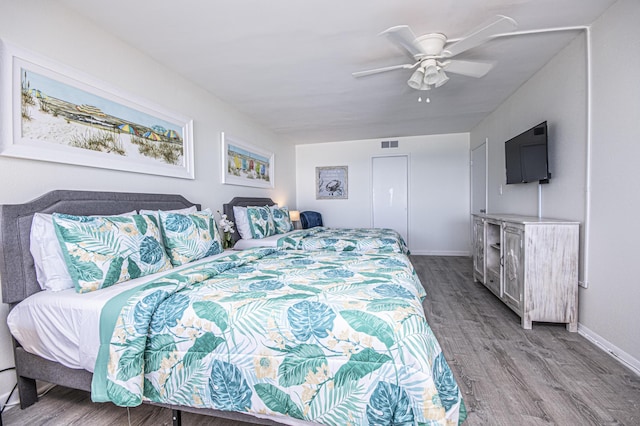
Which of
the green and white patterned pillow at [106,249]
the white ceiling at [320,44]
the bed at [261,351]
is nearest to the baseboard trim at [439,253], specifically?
the white ceiling at [320,44]

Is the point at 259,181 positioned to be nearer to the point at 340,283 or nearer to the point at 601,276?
the point at 340,283

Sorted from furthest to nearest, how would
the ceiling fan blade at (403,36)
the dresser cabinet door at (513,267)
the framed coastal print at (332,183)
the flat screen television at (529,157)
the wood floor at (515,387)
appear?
the framed coastal print at (332,183) → the flat screen television at (529,157) → the dresser cabinet door at (513,267) → the ceiling fan blade at (403,36) → the wood floor at (515,387)

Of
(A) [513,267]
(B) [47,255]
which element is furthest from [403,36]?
(B) [47,255]

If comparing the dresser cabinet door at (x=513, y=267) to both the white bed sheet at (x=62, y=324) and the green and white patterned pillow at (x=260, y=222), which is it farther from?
the white bed sheet at (x=62, y=324)

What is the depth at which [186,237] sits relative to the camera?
2172 mm

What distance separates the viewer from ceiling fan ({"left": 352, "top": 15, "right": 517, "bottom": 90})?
173 cm

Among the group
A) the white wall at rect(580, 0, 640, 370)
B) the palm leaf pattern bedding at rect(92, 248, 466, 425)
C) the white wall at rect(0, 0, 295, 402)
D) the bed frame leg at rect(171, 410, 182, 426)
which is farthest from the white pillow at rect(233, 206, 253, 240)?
the white wall at rect(580, 0, 640, 370)

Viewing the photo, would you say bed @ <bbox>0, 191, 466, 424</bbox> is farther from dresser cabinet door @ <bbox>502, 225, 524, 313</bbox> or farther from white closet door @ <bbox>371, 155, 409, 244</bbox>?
white closet door @ <bbox>371, 155, 409, 244</bbox>

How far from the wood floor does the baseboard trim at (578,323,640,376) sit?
4cm

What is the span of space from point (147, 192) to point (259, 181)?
80.7 inches

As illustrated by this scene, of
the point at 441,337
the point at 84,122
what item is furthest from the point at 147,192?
the point at 441,337

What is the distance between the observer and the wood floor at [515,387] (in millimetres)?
1442

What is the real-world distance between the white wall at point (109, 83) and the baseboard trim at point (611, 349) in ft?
12.1

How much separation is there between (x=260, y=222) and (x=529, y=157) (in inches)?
121
